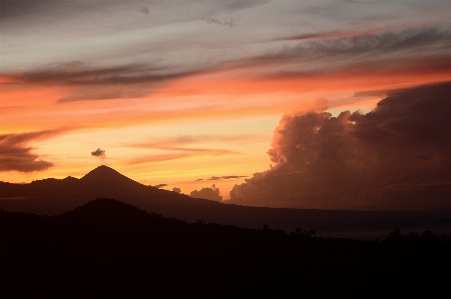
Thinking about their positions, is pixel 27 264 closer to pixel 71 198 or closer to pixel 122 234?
pixel 122 234

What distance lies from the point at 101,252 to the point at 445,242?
105 feet

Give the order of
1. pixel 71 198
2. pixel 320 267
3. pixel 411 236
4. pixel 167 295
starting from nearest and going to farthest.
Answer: pixel 167 295
pixel 320 267
pixel 411 236
pixel 71 198

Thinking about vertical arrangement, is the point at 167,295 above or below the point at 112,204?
below

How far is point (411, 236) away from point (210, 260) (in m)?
28.9

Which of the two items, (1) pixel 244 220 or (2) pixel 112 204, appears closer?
(2) pixel 112 204

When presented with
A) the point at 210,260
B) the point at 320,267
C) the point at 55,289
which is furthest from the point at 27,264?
the point at 320,267

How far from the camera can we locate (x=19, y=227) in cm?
4697

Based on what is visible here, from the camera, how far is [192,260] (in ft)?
135

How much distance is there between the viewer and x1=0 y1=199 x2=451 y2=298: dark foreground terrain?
1417 inches

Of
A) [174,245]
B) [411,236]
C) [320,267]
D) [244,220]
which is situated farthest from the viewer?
[244,220]

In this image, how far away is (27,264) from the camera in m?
39.8

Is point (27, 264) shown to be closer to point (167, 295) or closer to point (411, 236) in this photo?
point (167, 295)

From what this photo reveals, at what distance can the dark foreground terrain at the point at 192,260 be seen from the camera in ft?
118

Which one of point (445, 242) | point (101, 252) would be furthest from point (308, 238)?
point (101, 252)
